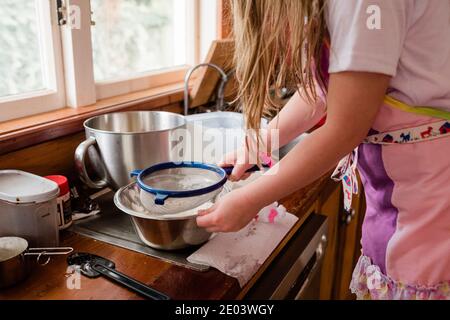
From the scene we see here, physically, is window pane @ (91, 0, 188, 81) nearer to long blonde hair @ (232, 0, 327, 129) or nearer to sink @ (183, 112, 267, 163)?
sink @ (183, 112, 267, 163)

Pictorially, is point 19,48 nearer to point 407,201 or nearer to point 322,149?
point 322,149

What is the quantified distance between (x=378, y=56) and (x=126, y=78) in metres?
0.95

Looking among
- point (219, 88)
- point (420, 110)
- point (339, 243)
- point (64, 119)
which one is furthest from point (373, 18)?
point (339, 243)

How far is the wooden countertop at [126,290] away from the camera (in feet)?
2.12

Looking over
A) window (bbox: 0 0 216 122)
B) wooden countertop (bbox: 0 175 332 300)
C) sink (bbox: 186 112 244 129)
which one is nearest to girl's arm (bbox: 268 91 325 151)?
wooden countertop (bbox: 0 175 332 300)

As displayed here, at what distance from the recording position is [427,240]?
69cm

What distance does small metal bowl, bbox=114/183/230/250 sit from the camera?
71cm

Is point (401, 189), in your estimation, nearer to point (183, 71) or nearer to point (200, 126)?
point (200, 126)

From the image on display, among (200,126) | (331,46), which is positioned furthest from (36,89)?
(331,46)

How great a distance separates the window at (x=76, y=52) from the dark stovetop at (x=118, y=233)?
1.06ft

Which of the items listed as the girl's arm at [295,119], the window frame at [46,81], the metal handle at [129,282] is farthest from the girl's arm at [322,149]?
the window frame at [46,81]

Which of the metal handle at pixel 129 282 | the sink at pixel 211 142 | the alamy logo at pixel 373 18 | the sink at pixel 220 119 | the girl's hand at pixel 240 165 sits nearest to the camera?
the alamy logo at pixel 373 18

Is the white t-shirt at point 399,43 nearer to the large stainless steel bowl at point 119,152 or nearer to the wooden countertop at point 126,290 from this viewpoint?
the wooden countertop at point 126,290

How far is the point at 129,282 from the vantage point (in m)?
0.67
